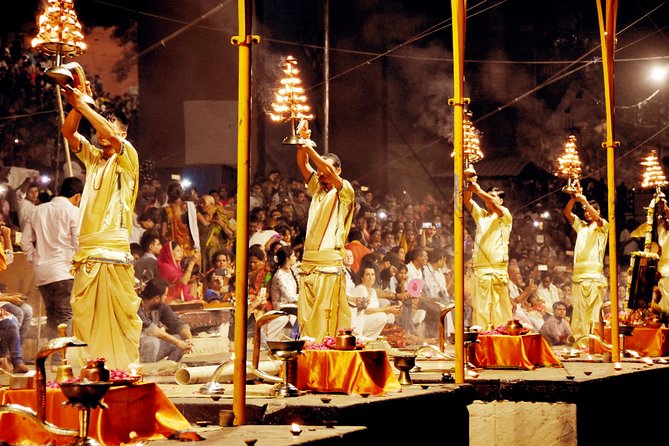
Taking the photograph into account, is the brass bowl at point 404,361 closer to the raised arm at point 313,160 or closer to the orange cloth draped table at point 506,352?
the raised arm at point 313,160

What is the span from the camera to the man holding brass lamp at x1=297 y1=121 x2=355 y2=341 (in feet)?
33.1

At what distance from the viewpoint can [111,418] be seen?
5660 mm

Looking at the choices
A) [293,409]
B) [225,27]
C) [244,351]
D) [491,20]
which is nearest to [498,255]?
[225,27]

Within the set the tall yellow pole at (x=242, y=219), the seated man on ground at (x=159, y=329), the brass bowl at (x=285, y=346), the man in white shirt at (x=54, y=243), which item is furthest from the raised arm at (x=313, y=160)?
the seated man on ground at (x=159, y=329)

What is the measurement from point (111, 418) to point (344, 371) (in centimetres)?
308

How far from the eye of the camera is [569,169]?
17.1m

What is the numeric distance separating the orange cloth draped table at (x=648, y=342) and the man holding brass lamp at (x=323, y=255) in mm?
6199

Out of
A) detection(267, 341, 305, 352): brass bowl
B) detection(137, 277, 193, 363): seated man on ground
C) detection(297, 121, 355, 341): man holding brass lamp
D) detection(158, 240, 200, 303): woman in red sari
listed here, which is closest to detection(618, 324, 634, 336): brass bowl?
detection(297, 121, 355, 341): man holding brass lamp

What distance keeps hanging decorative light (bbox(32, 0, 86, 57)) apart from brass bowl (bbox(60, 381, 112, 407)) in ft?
10.9

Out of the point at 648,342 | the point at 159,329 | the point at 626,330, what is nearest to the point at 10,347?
the point at 159,329

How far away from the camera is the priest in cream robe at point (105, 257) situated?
804 centimetres

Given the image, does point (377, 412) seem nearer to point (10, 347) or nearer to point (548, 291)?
point (10, 347)

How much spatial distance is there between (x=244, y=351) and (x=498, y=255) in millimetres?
8911

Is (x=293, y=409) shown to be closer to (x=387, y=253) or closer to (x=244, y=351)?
(x=244, y=351)
